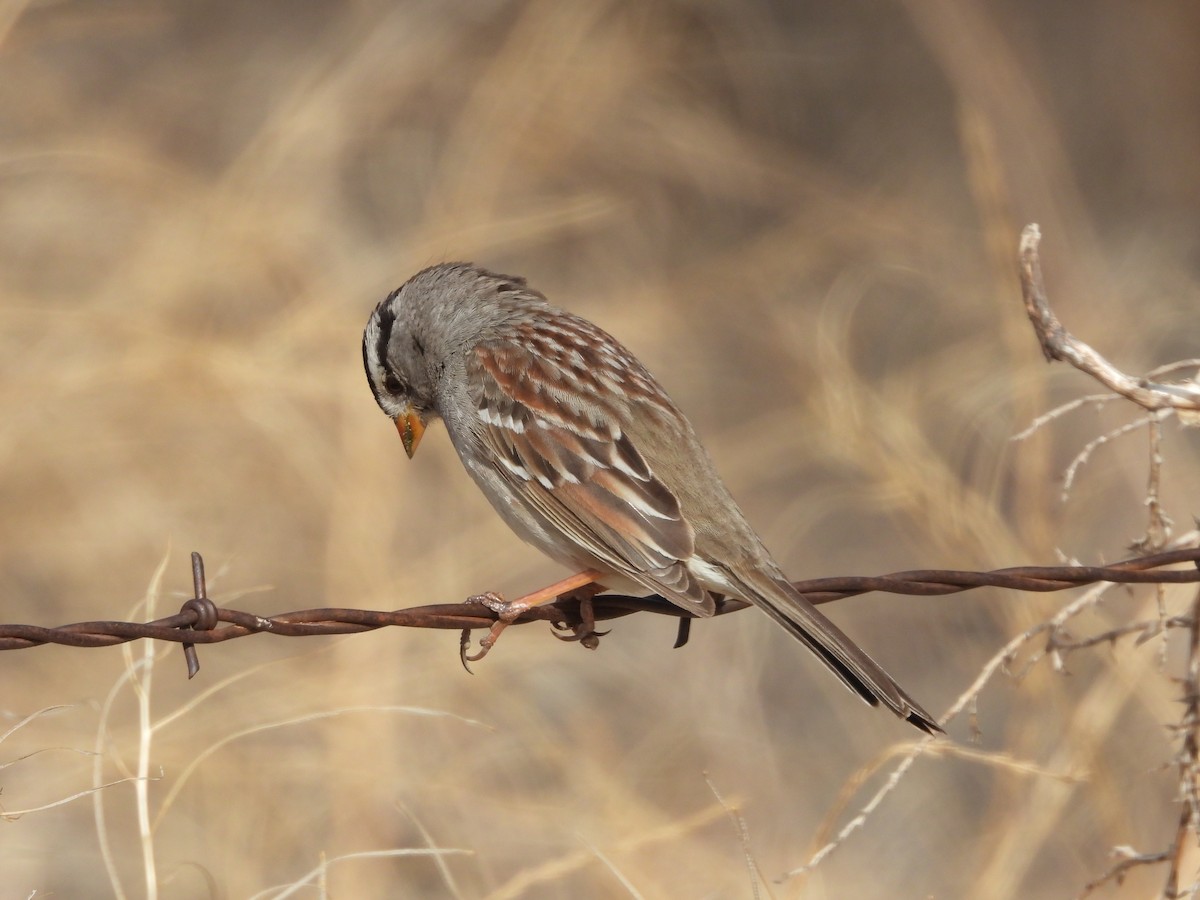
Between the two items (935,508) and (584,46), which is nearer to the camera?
(935,508)

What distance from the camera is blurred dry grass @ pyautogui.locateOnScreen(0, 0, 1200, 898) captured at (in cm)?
653

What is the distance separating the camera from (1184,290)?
27.0ft

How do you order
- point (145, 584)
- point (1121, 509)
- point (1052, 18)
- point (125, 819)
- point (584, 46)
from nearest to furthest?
point (125, 819) → point (145, 584) → point (1121, 509) → point (584, 46) → point (1052, 18)

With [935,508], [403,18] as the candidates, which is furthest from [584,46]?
[935,508]

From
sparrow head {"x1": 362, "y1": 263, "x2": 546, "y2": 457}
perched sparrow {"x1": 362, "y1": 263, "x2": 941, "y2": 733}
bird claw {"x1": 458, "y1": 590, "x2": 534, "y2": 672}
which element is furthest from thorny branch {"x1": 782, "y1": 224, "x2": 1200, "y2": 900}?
sparrow head {"x1": 362, "y1": 263, "x2": 546, "y2": 457}

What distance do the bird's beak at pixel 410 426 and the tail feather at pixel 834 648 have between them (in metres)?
1.60

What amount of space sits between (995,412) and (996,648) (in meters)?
1.33

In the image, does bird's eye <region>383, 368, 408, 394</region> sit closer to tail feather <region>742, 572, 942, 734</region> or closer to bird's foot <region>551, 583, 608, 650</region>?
bird's foot <region>551, 583, 608, 650</region>

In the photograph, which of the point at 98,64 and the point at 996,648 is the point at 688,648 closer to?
the point at 996,648

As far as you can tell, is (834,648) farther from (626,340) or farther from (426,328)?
(626,340)

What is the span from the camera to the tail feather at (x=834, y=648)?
313cm

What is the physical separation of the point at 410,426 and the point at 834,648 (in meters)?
1.98

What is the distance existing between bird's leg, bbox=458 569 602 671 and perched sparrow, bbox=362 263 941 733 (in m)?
0.04

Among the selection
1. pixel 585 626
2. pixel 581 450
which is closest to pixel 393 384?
pixel 581 450
